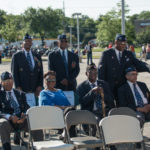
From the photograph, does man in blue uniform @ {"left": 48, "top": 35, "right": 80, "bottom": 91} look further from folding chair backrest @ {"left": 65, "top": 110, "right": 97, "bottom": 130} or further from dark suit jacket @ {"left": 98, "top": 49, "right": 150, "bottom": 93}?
folding chair backrest @ {"left": 65, "top": 110, "right": 97, "bottom": 130}

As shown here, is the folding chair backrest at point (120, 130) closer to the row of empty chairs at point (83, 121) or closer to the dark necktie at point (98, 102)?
the row of empty chairs at point (83, 121)

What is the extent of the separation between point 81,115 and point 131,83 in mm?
1411

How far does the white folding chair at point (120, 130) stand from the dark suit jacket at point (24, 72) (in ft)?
9.16

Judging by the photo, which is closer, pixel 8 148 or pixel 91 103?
pixel 8 148

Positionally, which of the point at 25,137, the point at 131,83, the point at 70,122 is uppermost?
the point at 131,83

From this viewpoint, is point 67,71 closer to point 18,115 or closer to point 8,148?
point 18,115

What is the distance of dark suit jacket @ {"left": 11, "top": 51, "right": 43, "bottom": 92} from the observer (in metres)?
7.89

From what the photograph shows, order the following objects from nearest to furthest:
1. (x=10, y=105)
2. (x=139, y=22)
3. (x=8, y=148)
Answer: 1. (x=8, y=148)
2. (x=10, y=105)
3. (x=139, y=22)

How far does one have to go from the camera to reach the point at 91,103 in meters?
7.24

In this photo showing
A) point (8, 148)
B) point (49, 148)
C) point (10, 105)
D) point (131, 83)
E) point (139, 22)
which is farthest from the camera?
point (139, 22)

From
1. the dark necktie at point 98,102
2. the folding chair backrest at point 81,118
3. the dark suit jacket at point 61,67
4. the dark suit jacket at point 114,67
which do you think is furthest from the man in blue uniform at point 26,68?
the folding chair backrest at point 81,118

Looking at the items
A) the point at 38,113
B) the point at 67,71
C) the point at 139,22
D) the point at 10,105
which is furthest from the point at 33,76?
the point at 139,22

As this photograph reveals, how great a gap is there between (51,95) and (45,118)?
0.81m

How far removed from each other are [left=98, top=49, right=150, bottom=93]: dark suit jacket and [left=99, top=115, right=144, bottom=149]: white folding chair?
2058 mm
